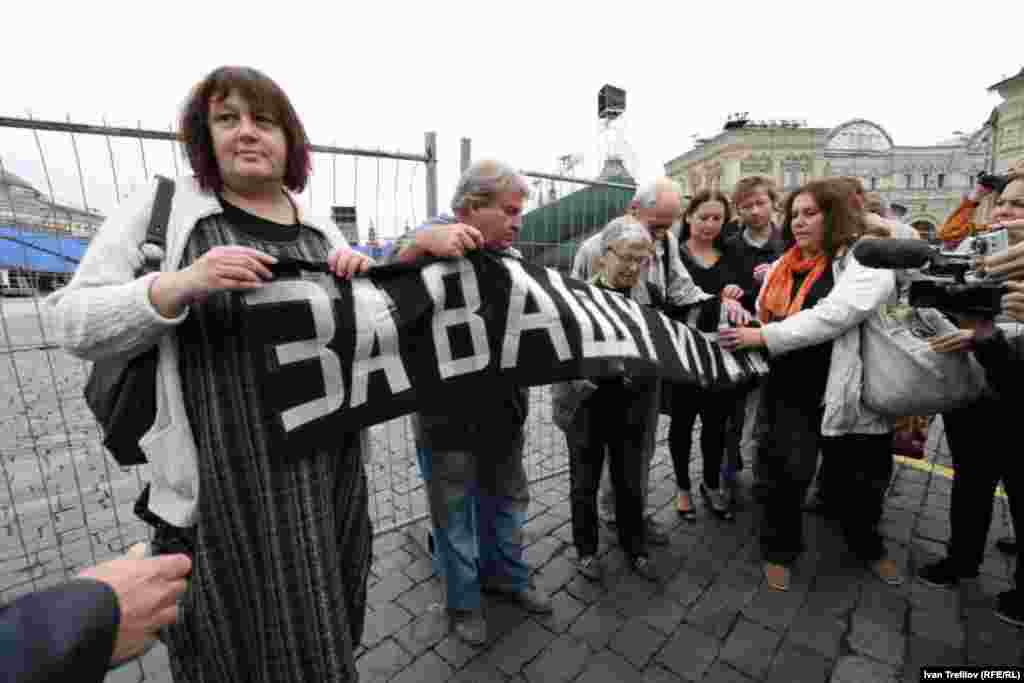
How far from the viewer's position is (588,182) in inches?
154

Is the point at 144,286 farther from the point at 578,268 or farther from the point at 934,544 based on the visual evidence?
the point at 934,544

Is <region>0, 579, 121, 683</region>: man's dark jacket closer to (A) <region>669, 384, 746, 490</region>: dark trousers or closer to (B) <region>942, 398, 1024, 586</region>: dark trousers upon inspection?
(A) <region>669, 384, 746, 490</region>: dark trousers

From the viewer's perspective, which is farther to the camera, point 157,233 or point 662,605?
point 662,605

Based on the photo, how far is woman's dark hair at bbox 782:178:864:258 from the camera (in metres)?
2.49

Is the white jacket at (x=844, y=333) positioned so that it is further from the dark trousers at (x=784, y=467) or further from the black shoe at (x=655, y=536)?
the black shoe at (x=655, y=536)

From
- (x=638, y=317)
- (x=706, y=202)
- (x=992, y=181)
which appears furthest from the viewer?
(x=992, y=181)

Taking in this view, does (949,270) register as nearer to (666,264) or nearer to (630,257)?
(630,257)

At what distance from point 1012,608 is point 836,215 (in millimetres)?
2213

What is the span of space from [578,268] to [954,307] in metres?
1.86

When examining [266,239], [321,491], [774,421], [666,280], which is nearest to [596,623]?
[774,421]

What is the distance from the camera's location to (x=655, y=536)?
310 centimetres

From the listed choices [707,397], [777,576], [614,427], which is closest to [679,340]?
[614,427]

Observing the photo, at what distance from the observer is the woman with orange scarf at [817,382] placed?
7.95 feet

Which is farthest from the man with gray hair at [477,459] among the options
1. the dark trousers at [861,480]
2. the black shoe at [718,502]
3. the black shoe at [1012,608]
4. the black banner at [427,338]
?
the black shoe at [1012,608]
